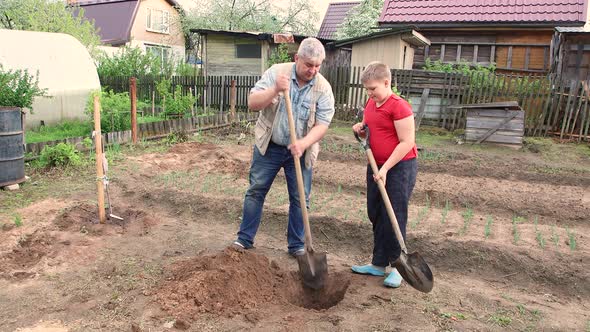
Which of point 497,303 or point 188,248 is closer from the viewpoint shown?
point 497,303

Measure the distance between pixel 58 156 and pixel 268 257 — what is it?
4269 millimetres

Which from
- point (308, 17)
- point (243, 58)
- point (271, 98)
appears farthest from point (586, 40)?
point (308, 17)

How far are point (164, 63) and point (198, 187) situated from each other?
442 inches

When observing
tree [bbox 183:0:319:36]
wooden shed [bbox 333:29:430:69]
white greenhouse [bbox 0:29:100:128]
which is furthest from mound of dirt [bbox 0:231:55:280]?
tree [bbox 183:0:319:36]

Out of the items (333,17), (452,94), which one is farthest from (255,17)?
(452,94)

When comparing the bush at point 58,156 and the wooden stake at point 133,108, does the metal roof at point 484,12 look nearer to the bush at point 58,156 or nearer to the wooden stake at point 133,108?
the wooden stake at point 133,108

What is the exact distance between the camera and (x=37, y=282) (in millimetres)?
3600

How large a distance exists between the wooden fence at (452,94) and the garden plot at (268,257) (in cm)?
446

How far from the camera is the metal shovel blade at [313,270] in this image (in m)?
3.38

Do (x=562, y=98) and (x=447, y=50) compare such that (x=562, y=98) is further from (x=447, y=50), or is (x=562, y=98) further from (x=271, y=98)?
(x=271, y=98)

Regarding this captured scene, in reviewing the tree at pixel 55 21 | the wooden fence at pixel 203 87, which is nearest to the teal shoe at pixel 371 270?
the wooden fence at pixel 203 87

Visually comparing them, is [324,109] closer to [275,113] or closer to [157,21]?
[275,113]

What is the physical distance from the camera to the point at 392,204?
3.55 m

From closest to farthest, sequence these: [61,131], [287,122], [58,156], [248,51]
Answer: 1. [287,122]
2. [58,156]
3. [61,131]
4. [248,51]
